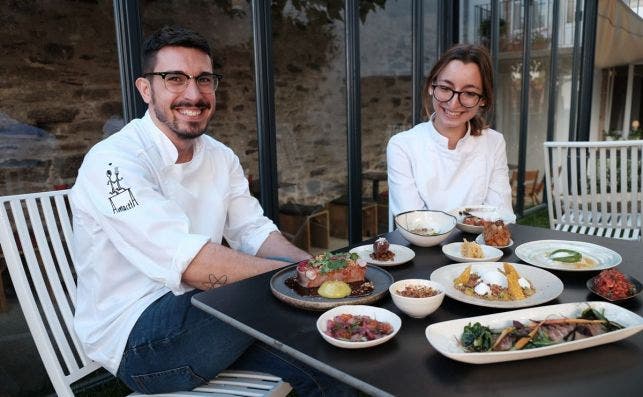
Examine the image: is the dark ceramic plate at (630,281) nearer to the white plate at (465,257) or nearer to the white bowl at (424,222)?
the white plate at (465,257)

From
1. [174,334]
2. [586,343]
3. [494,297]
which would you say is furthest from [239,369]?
[586,343]

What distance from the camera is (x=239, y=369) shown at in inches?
67.5

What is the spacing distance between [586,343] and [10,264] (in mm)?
1627

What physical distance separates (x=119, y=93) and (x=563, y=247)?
2.35 metres

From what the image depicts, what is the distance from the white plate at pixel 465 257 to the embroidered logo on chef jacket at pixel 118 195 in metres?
1.04

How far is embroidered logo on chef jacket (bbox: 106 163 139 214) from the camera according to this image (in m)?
1.52

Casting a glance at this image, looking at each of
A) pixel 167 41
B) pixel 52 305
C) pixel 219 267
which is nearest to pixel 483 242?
pixel 219 267

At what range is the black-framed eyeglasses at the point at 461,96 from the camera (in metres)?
2.57

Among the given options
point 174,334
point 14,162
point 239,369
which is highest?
point 14,162

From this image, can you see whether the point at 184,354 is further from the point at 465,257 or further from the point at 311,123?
the point at 311,123

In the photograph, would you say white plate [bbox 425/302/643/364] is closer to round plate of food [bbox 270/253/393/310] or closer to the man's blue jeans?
round plate of food [bbox 270/253/393/310]

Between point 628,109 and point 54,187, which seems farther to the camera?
point 628,109

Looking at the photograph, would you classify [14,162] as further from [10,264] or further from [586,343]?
[586,343]

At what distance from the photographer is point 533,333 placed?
104 centimetres
